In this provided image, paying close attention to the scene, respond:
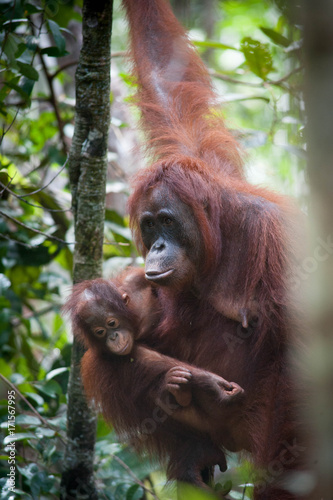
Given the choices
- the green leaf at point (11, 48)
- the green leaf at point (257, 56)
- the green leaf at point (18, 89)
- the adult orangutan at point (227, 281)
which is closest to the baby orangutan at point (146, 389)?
the adult orangutan at point (227, 281)

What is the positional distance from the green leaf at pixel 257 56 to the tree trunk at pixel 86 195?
3.65 feet

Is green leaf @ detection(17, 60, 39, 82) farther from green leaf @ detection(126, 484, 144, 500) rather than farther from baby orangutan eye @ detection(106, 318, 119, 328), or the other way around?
green leaf @ detection(126, 484, 144, 500)

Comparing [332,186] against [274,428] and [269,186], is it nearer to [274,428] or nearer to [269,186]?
[274,428]

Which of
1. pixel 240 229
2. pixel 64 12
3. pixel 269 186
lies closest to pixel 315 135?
pixel 240 229

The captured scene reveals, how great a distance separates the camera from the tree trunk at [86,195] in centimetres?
274

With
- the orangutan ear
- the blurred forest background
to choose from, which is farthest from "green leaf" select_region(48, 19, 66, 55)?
the orangutan ear

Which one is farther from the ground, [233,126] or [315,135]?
[233,126]

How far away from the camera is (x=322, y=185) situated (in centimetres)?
88

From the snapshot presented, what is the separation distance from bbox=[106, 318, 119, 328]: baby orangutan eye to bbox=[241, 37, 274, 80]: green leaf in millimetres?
1967

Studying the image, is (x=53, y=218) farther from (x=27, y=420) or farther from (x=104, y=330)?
(x=27, y=420)

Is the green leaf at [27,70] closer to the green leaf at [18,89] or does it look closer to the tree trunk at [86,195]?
the green leaf at [18,89]

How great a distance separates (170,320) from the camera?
276 centimetres

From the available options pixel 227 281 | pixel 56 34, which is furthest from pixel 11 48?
pixel 227 281

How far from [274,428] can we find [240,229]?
35.5 inches
